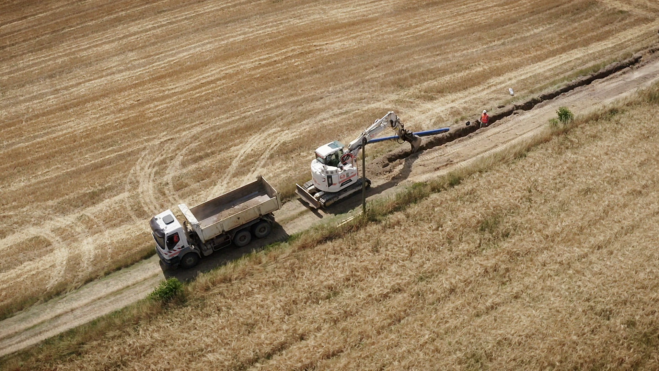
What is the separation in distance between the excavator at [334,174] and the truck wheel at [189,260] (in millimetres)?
6024

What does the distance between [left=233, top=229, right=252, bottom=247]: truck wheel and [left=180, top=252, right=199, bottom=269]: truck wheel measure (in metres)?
1.80

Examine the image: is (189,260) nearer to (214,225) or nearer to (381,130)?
(214,225)

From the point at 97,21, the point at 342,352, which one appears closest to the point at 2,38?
the point at 97,21

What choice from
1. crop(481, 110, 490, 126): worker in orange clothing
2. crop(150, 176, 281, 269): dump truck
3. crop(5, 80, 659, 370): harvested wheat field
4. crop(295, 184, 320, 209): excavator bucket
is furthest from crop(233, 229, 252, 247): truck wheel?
crop(481, 110, 490, 126): worker in orange clothing

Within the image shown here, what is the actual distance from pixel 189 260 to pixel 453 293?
11057 millimetres

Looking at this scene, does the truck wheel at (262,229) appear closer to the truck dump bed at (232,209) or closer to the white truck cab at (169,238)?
the truck dump bed at (232,209)

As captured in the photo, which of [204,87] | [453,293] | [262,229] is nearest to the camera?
[453,293]

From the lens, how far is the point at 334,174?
82.1 ft

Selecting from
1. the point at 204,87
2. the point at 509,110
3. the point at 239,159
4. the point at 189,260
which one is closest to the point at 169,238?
the point at 189,260

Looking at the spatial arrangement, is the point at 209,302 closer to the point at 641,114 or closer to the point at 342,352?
the point at 342,352

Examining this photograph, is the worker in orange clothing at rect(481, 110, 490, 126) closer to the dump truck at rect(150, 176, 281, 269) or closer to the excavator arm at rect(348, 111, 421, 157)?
the excavator arm at rect(348, 111, 421, 157)

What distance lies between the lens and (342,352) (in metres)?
18.4

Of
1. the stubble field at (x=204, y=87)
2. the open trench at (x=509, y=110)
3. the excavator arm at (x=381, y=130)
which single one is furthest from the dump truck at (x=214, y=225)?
the open trench at (x=509, y=110)

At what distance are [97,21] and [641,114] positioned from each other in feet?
142
